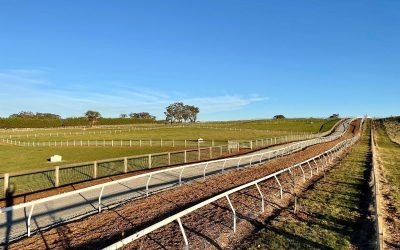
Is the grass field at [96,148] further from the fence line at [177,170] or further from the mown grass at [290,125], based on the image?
the fence line at [177,170]

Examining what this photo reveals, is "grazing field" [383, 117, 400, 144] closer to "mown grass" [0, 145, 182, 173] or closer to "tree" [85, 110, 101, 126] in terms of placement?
"mown grass" [0, 145, 182, 173]

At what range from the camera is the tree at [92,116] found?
555 feet

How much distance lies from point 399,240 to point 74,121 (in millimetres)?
170041

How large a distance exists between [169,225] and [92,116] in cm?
16732

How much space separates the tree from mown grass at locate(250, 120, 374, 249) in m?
160

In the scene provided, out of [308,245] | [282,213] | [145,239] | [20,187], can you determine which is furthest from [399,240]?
[20,187]

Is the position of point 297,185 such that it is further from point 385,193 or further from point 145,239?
point 145,239

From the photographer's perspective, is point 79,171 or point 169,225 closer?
point 169,225

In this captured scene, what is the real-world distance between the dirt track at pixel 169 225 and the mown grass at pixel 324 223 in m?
0.64

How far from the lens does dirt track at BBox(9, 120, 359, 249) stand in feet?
29.3

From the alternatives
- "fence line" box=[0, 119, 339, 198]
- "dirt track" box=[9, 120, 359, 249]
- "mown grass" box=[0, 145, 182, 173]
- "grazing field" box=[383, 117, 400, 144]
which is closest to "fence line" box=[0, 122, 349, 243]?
"dirt track" box=[9, 120, 359, 249]

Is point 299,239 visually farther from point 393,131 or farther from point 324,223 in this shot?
point 393,131

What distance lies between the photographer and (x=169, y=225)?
34.2ft

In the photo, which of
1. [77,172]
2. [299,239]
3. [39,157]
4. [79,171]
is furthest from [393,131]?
[299,239]
